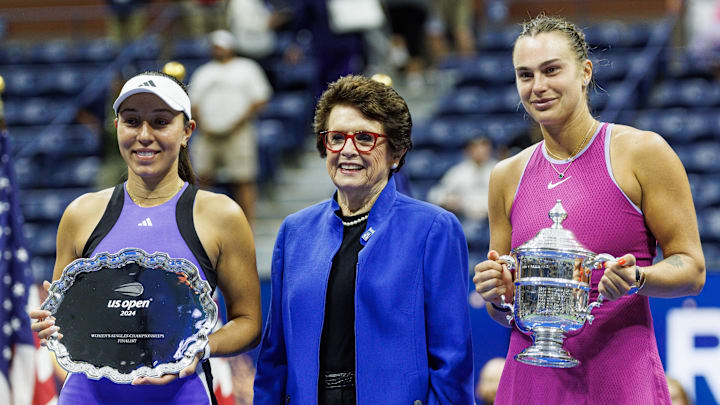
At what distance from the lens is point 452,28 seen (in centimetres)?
1121

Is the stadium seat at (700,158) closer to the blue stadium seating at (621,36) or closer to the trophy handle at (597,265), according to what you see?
the blue stadium seating at (621,36)

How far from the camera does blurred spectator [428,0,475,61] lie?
1077 cm

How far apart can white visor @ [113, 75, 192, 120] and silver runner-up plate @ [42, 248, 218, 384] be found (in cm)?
49

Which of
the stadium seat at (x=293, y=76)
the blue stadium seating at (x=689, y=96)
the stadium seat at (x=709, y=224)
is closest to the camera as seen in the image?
the stadium seat at (x=709, y=224)

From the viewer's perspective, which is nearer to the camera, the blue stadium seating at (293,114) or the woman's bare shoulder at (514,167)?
the woman's bare shoulder at (514,167)

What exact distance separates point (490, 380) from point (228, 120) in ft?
12.3

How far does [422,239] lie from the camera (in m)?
3.00

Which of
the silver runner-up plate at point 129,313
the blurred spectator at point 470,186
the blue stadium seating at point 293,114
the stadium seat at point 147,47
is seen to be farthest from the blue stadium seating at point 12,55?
the silver runner-up plate at point 129,313

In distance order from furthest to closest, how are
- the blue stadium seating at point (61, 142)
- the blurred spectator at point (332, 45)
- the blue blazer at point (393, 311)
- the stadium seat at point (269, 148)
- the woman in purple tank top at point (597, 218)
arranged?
1. the blue stadium seating at point (61, 142)
2. the stadium seat at point (269, 148)
3. the blurred spectator at point (332, 45)
4. the blue blazer at point (393, 311)
5. the woman in purple tank top at point (597, 218)

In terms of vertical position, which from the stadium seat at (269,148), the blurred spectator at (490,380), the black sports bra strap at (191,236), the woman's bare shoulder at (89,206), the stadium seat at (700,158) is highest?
the stadium seat at (269,148)

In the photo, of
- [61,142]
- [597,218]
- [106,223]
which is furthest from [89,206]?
[61,142]

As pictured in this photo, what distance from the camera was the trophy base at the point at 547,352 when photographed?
2666 millimetres

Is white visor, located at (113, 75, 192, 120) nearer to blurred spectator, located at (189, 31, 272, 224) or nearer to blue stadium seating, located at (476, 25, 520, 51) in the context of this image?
blurred spectator, located at (189, 31, 272, 224)

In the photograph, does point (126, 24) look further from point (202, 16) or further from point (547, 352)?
point (547, 352)
